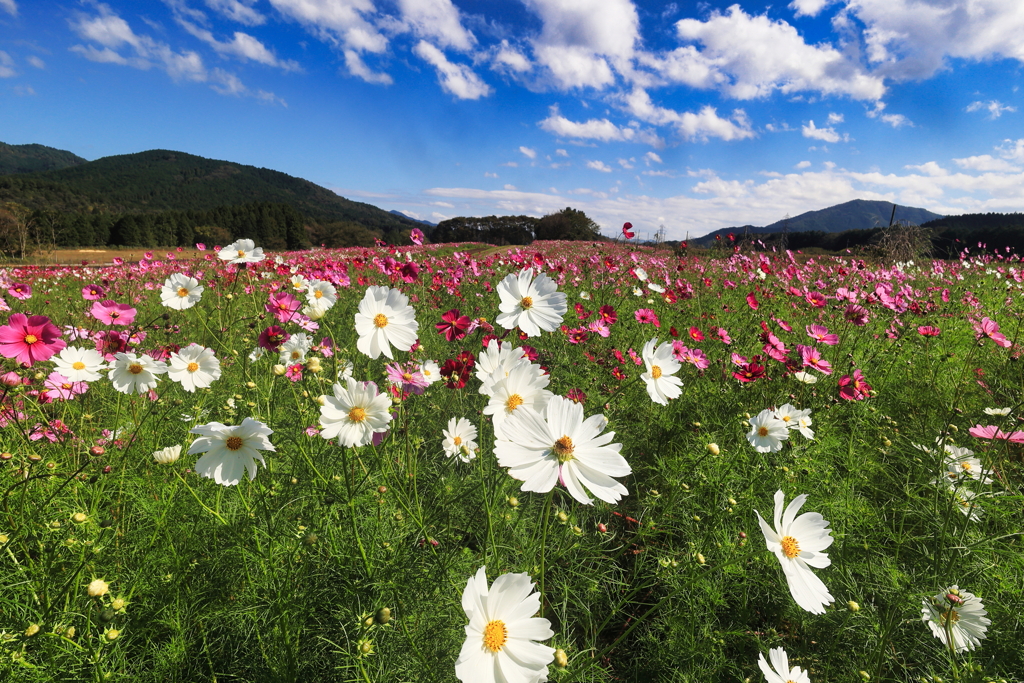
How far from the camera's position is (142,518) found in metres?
1.42

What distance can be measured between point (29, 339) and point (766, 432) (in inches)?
91.7

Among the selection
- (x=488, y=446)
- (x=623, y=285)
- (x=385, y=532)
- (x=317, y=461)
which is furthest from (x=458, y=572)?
(x=623, y=285)

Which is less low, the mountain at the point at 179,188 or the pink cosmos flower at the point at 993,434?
the mountain at the point at 179,188

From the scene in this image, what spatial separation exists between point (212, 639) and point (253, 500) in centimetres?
41

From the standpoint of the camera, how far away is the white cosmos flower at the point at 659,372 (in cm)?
117

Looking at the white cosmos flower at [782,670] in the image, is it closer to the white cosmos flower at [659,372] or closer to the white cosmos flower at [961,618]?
the white cosmos flower at [961,618]

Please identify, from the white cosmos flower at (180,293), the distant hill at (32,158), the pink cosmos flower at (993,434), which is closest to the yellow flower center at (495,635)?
the pink cosmos flower at (993,434)

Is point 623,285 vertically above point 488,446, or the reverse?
point 623,285

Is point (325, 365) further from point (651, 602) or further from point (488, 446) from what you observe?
point (651, 602)

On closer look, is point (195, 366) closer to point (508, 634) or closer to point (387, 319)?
point (387, 319)

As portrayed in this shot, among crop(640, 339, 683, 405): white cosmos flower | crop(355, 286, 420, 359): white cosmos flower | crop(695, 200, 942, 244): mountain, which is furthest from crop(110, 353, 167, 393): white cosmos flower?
crop(695, 200, 942, 244): mountain

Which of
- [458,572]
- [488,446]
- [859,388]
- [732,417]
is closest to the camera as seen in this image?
[458,572]

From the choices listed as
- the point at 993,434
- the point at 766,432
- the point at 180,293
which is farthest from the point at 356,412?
the point at 993,434

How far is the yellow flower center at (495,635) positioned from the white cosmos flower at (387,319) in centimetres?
67
